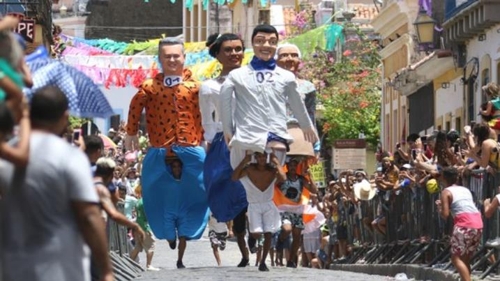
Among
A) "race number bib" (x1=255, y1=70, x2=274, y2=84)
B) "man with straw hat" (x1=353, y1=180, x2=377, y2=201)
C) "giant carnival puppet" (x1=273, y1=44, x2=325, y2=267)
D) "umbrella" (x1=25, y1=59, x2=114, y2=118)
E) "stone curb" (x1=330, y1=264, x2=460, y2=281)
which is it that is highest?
"race number bib" (x1=255, y1=70, x2=274, y2=84)

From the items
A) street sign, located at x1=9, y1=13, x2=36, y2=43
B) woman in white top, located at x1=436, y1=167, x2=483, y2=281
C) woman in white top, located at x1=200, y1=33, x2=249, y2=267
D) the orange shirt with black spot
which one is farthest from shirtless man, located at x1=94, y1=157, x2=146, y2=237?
street sign, located at x1=9, y1=13, x2=36, y2=43

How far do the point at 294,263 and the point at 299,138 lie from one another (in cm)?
124

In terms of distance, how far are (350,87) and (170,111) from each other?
38535 mm

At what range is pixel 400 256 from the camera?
23500 millimetres

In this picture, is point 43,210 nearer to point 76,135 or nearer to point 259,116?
point 76,135

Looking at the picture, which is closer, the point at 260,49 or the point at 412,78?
the point at 260,49

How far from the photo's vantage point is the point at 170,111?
1820cm

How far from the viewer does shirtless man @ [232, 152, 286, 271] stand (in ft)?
56.1

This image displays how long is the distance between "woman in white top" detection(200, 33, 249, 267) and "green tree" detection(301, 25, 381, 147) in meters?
37.4

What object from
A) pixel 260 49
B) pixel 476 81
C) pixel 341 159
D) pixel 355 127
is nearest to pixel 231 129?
pixel 260 49

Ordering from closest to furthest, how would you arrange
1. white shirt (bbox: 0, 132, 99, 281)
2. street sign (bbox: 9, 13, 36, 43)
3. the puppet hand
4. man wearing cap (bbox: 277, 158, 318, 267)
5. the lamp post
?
1. white shirt (bbox: 0, 132, 99, 281)
2. the puppet hand
3. man wearing cap (bbox: 277, 158, 318, 267)
4. street sign (bbox: 9, 13, 36, 43)
5. the lamp post

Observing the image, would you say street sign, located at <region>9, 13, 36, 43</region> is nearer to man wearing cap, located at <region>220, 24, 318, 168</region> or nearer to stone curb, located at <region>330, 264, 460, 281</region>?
stone curb, located at <region>330, 264, 460, 281</region>

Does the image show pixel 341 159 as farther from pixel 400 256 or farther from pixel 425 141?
pixel 400 256

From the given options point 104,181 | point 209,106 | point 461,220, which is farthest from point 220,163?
point 104,181
